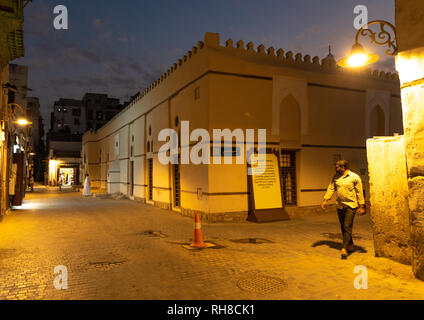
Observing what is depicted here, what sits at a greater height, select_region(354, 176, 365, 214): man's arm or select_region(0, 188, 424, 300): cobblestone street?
select_region(354, 176, 365, 214): man's arm

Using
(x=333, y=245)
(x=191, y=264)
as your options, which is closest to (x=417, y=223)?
(x=333, y=245)

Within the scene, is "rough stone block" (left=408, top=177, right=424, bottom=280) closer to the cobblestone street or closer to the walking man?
the cobblestone street

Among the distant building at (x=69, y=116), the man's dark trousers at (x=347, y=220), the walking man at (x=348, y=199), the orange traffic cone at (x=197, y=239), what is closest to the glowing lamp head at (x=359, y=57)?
the walking man at (x=348, y=199)

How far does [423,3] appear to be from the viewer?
518 cm

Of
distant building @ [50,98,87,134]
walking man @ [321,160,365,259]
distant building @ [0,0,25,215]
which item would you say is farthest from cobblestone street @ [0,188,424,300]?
distant building @ [50,98,87,134]

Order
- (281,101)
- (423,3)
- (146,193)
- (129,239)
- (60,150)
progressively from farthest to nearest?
(60,150), (146,193), (281,101), (129,239), (423,3)

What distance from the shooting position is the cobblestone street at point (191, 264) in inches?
186

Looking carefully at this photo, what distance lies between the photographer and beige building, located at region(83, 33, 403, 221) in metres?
11.7

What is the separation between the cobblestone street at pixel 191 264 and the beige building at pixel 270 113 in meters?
2.28

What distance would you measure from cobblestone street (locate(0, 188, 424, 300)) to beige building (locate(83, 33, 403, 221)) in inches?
89.9

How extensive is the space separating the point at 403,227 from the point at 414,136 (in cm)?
172

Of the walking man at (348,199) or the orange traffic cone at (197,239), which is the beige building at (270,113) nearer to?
the orange traffic cone at (197,239)
